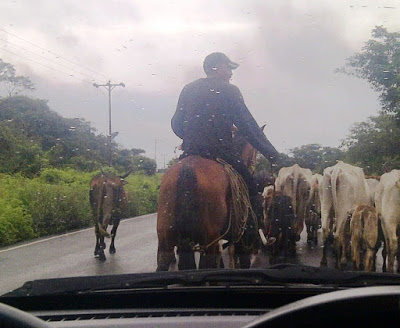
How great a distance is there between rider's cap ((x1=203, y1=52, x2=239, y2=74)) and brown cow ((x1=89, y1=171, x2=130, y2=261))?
124 centimetres

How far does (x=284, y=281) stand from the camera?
141 inches

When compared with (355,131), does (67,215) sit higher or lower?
lower

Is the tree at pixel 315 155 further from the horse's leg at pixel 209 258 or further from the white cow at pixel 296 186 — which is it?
the horse's leg at pixel 209 258

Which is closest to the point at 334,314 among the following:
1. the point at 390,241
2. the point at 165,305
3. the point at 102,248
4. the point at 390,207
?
the point at 165,305

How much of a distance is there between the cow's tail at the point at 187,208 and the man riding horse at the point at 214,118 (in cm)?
21

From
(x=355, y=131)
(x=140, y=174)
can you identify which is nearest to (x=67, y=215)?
(x=140, y=174)

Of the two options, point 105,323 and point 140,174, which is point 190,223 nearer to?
point 140,174

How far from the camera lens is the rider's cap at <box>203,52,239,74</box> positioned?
16.2 ft

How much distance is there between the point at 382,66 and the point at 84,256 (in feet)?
9.62

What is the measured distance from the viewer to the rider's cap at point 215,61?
16.2 feet

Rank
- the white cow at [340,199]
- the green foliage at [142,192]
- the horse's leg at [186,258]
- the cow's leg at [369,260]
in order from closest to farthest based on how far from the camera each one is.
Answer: the horse's leg at [186,258]
the green foliage at [142,192]
the cow's leg at [369,260]
the white cow at [340,199]

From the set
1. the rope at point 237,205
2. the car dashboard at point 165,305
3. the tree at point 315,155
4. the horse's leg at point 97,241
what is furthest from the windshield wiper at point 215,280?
the tree at point 315,155

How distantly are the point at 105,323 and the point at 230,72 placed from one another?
8.72ft

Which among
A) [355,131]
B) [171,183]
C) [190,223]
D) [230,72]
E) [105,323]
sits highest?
[230,72]
